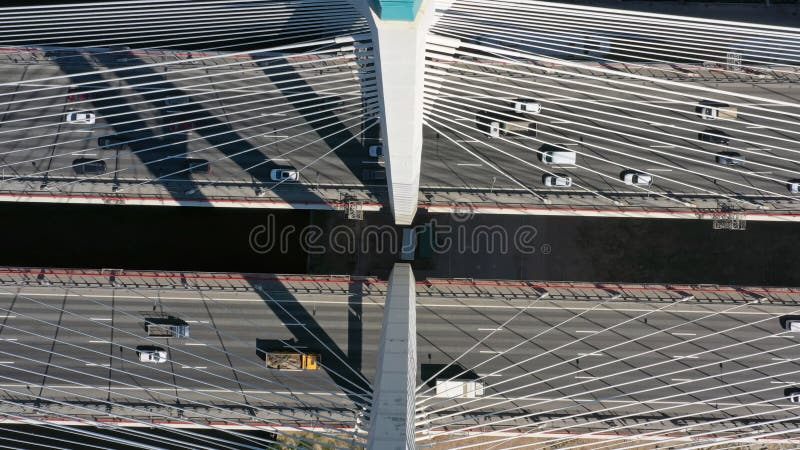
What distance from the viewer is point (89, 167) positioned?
40312mm

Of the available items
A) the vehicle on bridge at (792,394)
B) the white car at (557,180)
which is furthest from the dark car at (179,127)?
the vehicle on bridge at (792,394)

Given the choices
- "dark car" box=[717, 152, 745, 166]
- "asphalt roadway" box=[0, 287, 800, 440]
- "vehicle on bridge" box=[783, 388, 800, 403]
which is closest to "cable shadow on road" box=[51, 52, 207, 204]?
"asphalt roadway" box=[0, 287, 800, 440]

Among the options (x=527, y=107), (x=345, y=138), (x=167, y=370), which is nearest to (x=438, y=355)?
(x=345, y=138)

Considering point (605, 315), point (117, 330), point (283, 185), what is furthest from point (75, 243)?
point (605, 315)

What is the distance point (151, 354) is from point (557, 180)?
84.4 ft

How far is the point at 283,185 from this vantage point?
40719 millimetres

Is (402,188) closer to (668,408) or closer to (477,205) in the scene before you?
(477,205)

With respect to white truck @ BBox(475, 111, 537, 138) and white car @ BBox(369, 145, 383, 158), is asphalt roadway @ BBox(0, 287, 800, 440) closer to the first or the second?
white car @ BBox(369, 145, 383, 158)

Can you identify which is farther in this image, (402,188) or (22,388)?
(22,388)

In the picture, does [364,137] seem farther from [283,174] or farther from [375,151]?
[283,174]

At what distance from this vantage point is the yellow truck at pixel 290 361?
40.6m

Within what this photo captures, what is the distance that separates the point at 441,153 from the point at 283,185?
9.54 metres

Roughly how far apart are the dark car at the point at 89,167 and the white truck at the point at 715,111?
116 ft

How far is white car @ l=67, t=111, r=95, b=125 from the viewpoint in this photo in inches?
1599
